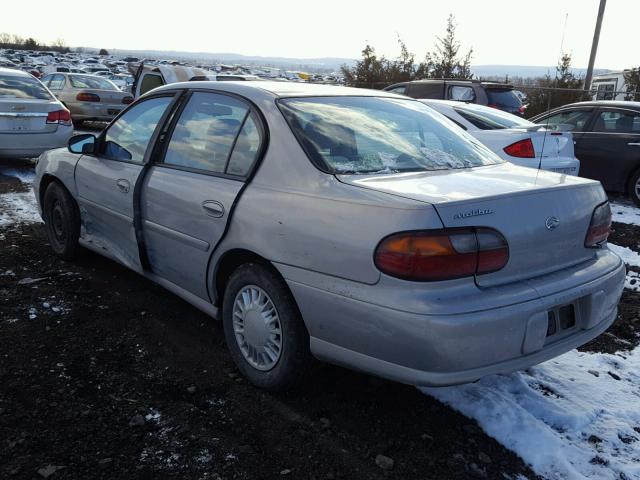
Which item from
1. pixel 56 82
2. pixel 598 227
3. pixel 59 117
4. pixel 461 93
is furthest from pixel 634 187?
pixel 56 82

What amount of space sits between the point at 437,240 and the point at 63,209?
11.5ft

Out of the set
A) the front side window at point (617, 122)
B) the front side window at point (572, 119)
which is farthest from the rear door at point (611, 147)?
the front side window at point (572, 119)

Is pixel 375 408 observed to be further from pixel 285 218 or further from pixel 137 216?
pixel 137 216

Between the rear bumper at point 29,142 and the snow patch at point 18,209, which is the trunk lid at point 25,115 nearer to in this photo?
the rear bumper at point 29,142

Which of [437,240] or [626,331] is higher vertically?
[437,240]

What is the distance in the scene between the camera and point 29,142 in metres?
8.69

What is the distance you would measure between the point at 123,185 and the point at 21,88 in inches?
257

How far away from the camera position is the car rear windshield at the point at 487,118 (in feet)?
24.9

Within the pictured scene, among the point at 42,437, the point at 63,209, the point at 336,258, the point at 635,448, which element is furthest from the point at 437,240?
the point at 63,209

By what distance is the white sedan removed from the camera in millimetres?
7109

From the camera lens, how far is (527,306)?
2.51m

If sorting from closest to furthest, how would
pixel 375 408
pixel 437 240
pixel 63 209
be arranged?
pixel 437 240, pixel 375 408, pixel 63 209

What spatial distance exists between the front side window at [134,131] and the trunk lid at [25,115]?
504 cm

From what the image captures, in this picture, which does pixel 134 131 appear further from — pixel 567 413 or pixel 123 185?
pixel 567 413
